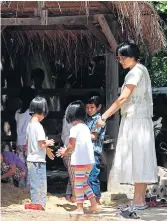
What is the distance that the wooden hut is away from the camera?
24.1ft

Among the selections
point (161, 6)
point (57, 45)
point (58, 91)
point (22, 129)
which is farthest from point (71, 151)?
point (161, 6)

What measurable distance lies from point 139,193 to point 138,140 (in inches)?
23.3

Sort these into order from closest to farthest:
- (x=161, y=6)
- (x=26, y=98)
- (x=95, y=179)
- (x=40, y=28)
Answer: (x=95, y=179) → (x=26, y=98) → (x=40, y=28) → (x=161, y=6)

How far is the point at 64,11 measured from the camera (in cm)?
773

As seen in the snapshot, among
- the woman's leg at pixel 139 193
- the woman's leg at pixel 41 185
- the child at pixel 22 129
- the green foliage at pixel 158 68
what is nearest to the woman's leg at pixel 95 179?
the woman's leg at pixel 41 185

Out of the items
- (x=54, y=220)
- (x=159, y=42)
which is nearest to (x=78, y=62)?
(x=159, y=42)

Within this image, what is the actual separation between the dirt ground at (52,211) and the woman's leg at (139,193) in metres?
0.12

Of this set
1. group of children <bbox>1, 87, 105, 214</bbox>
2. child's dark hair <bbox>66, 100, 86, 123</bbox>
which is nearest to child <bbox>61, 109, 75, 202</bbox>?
group of children <bbox>1, 87, 105, 214</bbox>

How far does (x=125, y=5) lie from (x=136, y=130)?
173 cm

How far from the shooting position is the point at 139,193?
6.33 metres

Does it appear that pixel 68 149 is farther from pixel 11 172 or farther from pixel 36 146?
pixel 11 172

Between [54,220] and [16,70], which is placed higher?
[16,70]

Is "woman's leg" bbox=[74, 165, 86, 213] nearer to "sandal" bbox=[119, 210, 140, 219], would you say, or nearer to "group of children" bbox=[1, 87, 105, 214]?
"group of children" bbox=[1, 87, 105, 214]

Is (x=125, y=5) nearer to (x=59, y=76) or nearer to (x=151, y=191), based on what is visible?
(x=151, y=191)
